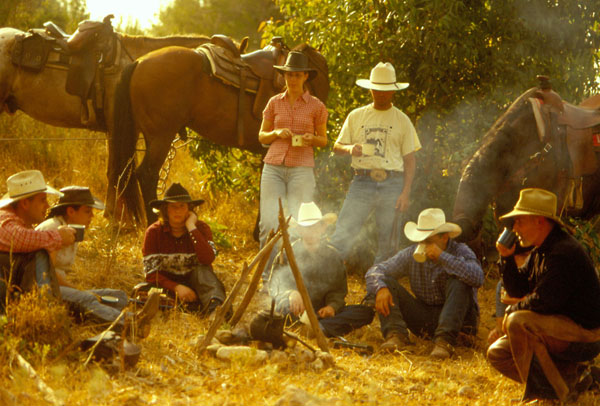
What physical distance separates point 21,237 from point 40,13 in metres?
12.6

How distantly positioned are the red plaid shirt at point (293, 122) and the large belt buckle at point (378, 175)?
1.67 ft

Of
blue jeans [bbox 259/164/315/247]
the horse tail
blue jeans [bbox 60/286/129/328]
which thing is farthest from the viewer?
the horse tail

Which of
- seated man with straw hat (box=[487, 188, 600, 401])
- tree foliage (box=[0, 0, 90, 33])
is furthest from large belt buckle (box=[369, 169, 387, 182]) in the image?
tree foliage (box=[0, 0, 90, 33])

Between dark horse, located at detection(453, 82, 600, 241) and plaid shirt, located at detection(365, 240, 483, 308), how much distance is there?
0.54 metres

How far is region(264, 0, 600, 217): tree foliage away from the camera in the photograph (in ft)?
27.9

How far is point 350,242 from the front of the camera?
710cm

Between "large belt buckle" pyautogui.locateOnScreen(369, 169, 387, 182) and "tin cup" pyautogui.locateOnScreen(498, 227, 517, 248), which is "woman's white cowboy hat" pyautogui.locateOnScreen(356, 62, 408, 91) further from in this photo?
"tin cup" pyautogui.locateOnScreen(498, 227, 517, 248)

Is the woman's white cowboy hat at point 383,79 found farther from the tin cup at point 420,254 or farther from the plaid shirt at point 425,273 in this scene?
the tin cup at point 420,254

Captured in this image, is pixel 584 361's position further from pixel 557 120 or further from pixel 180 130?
pixel 180 130

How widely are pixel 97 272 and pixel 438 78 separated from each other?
3.91m

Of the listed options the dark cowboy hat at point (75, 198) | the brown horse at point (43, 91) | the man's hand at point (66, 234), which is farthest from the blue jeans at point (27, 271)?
the brown horse at point (43, 91)

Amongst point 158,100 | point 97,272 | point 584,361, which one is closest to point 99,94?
point 158,100

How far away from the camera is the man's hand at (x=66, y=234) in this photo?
214 inches

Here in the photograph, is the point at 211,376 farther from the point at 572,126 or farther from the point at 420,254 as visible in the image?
the point at 572,126
